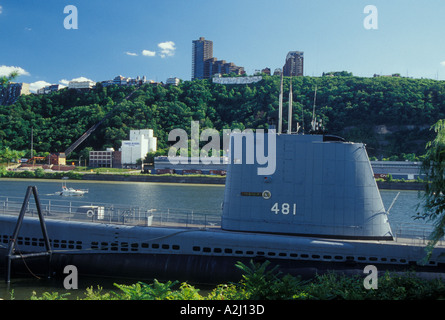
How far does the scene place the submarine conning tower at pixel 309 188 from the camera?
14328mm

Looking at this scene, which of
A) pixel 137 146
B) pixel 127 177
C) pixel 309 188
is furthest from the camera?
pixel 137 146

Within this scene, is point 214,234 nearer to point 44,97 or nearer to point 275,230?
point 275,230

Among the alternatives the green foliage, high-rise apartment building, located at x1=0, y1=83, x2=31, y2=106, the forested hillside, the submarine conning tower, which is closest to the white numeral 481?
the submarine conning tower

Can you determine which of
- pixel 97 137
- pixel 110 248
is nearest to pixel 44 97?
pixel 97 137

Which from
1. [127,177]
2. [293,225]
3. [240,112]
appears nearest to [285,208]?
[293,225]

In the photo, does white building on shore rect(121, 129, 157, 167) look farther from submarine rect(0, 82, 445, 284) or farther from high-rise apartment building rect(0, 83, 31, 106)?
submarine rect(0, 82, 445, 284)

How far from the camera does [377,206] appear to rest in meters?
14.4

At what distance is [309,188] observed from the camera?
14.5 metres

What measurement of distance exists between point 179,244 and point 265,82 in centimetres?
12777

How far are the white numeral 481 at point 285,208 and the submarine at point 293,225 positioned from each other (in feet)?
0.13

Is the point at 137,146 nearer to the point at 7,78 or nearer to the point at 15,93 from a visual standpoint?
the point at 15,93

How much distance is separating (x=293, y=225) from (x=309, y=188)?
154 cm

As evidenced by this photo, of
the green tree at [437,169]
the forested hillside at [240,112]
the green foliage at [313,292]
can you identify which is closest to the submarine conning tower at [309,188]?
the green tree at [437,169]

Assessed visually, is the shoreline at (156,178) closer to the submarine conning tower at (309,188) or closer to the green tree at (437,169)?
Answer: the submarine conning tower at (309,188)
